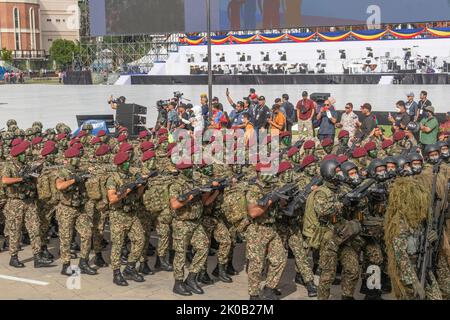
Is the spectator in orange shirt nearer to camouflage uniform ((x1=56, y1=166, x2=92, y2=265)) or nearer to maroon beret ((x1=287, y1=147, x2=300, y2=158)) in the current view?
maroon beret ((x1=287, y1=147, x2=300, y2=158))

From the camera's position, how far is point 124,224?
8.11 m

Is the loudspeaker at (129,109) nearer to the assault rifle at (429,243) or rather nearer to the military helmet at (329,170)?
the military helmet at (329,170)

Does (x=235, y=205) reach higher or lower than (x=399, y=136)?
lower

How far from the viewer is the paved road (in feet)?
25.6

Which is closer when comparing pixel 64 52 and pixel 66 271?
pixel 66 271

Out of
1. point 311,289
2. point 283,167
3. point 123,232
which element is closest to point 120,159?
point 123,232

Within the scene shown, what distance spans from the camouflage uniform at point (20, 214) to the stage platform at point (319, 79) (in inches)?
1165

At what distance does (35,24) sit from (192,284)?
88.0m

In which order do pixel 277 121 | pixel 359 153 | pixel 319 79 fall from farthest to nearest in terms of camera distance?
pixel 319 79 < pixel 277 121 < pixel 359 153

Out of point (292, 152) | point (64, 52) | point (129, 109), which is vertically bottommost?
point (292, 152)

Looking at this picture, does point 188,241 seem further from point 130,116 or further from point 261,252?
point 130,116

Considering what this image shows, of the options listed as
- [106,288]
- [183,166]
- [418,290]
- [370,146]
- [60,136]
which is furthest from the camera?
[60,136]
